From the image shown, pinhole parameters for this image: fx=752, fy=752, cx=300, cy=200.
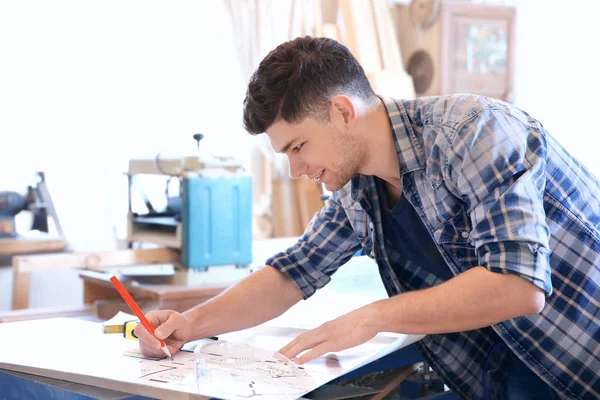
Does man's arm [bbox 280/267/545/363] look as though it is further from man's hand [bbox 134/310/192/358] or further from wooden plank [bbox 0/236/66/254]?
wooden plank [bbox 0/236/66/254]

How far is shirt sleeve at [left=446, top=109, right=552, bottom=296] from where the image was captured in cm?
113

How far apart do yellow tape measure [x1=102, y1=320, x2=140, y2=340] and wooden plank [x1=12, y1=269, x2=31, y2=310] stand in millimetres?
1366

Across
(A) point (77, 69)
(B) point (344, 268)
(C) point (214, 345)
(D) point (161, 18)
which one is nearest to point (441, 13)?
(D) point (161, 18)

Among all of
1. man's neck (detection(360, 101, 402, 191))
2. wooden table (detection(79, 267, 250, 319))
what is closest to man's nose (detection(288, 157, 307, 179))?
man's neck (detection(360, 101, 402, 191))

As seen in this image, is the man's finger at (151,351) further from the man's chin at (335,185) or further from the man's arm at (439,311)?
the man's chin at (335,185)

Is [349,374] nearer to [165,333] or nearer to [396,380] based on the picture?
[396,380]

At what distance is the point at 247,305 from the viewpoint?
1.49 meters

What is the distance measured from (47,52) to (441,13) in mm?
2007

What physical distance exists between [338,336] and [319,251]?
36 cm

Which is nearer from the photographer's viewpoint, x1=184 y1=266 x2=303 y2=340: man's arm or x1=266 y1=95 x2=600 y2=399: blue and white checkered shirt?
x1=266 y1=95 x2=600 y2=399: blue and white checkered shirt

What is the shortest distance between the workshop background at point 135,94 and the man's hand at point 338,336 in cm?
187

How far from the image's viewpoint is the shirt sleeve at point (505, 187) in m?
1.13

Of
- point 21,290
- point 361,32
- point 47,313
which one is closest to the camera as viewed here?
point 47,313

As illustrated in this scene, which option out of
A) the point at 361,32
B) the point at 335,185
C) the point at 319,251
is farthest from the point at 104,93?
the point at 335,185
